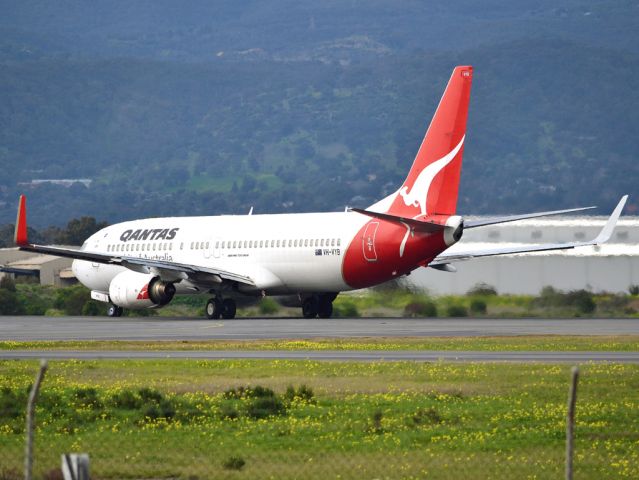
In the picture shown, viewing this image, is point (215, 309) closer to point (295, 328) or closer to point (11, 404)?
point (295, 328)

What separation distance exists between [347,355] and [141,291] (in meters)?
21.8

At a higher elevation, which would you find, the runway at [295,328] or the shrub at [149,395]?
the runway at [295,328]

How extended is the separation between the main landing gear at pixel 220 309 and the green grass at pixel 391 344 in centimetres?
1419

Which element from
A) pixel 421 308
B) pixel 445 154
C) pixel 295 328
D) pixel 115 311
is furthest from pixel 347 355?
pixel 115 311

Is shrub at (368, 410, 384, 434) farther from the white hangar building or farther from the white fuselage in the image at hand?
the white hangar building

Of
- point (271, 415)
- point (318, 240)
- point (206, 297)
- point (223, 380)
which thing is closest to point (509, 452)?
point (271, 415)

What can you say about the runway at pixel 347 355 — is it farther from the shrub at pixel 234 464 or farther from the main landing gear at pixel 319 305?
the main landing gear at pixel 319 305

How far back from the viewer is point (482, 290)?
185ft

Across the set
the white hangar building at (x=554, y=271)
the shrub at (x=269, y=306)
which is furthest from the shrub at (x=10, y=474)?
the shrub at (x=269, y=306)

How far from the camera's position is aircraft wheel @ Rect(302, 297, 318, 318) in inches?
2142

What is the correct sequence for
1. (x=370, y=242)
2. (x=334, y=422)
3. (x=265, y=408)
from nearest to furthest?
(x=334, y=422) < (x=265, y=408) < (x=370, y=242)

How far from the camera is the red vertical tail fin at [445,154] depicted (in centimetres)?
4659

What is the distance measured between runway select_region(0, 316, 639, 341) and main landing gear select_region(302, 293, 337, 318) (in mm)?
1409

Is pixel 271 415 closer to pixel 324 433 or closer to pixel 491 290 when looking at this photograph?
pixel 324 433
